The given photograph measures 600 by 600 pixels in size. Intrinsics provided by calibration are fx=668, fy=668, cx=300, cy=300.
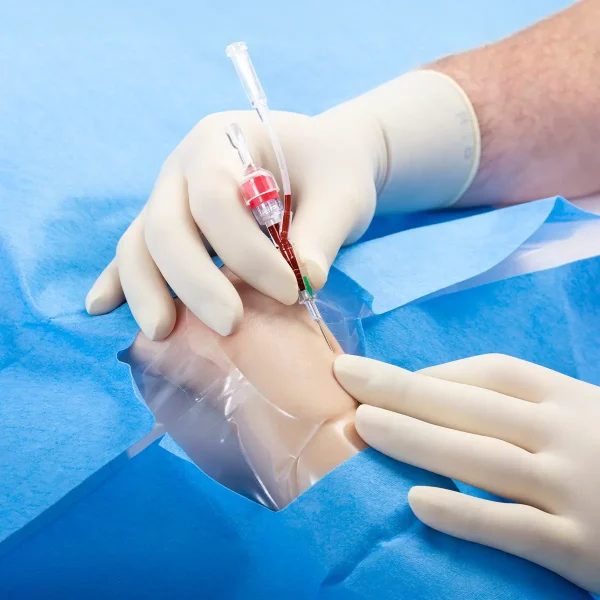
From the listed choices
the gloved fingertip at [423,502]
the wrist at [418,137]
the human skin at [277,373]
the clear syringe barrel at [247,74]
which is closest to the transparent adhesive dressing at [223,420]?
the human skin at [277,373]

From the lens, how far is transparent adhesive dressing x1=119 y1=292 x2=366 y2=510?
2.93ft

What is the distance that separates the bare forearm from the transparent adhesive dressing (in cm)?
80

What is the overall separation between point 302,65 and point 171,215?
1303 millimetres

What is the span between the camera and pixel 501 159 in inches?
58.2

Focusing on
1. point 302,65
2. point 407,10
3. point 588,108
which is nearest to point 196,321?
point 588,108

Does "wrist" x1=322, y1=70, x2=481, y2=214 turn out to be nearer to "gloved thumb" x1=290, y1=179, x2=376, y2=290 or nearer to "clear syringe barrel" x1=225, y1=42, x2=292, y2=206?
"gloved thumb" x1=290, y1=179, x2=376, y2=290

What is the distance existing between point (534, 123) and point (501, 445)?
97 centimetres

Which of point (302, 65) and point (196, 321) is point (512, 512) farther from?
point (302, 65)

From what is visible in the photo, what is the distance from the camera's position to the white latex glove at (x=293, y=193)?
0.94 meters

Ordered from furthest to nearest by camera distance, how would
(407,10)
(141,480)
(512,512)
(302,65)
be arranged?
→ 1. (407,10)
2. (302,65)
3. (141,480)
4. (512,512)

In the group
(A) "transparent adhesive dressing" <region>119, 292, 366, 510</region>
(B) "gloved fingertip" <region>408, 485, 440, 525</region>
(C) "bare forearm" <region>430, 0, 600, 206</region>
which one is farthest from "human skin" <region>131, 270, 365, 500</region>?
(C) "bare forearm" <region>430, 0, 600, 206</region>

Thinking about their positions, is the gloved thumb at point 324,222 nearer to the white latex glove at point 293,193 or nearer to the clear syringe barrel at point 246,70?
the white latex glove at point 293,193

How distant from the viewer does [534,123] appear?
1.52 m

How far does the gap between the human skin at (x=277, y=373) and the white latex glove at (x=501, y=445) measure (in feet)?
0.13
